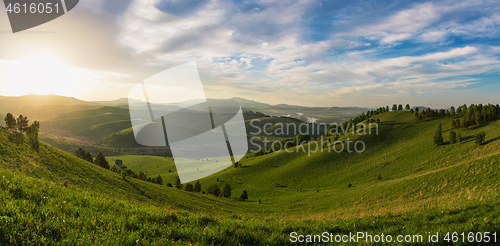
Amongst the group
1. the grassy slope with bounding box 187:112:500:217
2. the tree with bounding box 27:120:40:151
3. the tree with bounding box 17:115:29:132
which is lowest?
the grassy slope with bounding box 187:112:500:217

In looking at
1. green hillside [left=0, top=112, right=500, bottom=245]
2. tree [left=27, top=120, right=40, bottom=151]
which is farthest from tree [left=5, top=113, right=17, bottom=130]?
green hillside [left=0, top=112, right=500, bottom=245]

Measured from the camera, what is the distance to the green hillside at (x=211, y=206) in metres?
4.53

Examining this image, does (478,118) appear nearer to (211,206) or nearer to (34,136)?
(211,206)

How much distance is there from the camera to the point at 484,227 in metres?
6.83

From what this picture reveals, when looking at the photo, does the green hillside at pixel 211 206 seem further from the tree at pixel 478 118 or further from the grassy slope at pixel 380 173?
the tree at pixel 478 118

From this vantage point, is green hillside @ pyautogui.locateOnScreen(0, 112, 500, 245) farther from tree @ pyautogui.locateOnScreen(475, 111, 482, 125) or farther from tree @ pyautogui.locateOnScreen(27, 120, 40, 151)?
tree @ pyautogui.locateOnScreen(475, 111, 482, 125)

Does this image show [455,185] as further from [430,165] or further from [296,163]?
[296,163]

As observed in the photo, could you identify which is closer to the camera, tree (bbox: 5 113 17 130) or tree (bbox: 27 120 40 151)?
tree (bbox: 27 120 40 151)

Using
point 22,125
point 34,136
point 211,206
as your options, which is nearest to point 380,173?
point 211,206

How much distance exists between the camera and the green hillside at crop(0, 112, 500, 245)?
4527mm

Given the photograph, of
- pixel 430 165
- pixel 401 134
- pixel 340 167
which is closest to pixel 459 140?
pixel 430 165

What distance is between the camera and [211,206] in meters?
30.6

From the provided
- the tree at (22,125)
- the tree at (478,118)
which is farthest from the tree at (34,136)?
the tree at (478,118)

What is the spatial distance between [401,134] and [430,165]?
43592 mm
